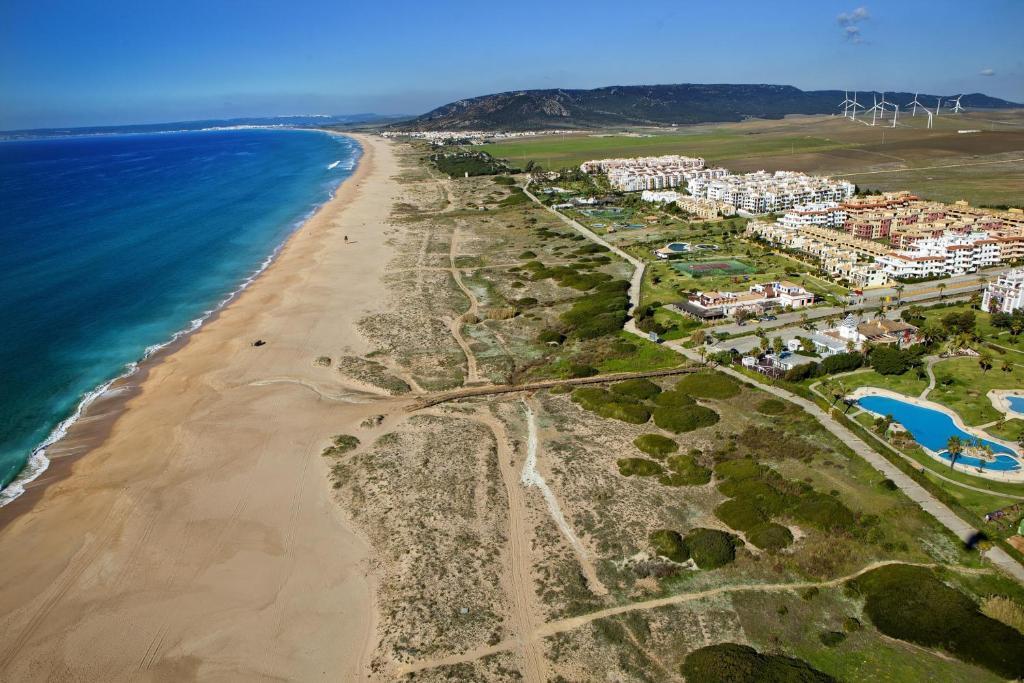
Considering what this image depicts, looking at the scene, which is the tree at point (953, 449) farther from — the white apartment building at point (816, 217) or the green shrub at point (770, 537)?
the white apartment building at point (816, 217)

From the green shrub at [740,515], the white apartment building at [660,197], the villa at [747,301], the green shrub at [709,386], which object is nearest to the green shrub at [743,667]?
the green shrub at [740,515]

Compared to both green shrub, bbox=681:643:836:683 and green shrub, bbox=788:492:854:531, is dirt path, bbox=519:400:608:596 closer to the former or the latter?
green shrub, bbox=681:643:836:683

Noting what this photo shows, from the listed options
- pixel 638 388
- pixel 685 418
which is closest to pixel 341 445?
pixel 638 388

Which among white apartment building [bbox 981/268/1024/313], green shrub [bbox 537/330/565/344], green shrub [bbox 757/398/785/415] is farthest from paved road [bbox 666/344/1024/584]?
white apartment building [bbox 981/268/1024/313]

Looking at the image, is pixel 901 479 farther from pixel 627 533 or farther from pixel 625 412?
pixel 625 412

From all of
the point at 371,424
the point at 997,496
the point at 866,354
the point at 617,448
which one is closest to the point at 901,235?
the point at 866,354

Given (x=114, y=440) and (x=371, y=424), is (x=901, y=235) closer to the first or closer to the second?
(x=371, y=424)

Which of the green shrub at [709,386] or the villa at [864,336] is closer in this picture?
the green shrub at [709,386]
